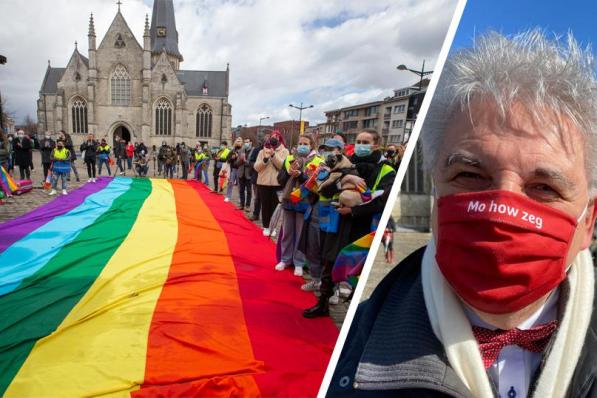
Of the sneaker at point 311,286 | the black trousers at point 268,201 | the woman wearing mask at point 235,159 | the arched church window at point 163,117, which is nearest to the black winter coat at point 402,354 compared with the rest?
the sneaker at point 311,286

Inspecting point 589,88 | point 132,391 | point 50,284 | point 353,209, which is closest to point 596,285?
point 589,88

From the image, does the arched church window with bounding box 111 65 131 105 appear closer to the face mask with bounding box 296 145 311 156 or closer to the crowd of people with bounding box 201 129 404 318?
the crowd of people with bounding box 201 129 404 318

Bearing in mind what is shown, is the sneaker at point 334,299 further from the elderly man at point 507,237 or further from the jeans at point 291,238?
the elderly man at point 507,237

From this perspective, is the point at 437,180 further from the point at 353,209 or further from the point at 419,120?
the point at 353,209

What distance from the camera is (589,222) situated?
907 millimetres

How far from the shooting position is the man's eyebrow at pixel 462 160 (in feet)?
2.67

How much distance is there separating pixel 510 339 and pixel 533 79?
1.95 ft

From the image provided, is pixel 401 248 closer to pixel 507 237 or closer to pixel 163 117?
pixel 507 237

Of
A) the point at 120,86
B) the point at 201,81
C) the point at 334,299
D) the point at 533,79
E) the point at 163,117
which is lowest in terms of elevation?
the point at 334,299

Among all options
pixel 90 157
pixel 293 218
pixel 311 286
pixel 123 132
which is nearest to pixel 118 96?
pixel 123 132

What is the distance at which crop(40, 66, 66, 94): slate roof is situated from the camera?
4762cm

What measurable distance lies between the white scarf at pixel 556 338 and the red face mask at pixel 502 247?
4cm

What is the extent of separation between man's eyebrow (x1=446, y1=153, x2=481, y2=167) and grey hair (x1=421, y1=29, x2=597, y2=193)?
0.35 ft

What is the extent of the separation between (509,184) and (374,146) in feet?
7.77
